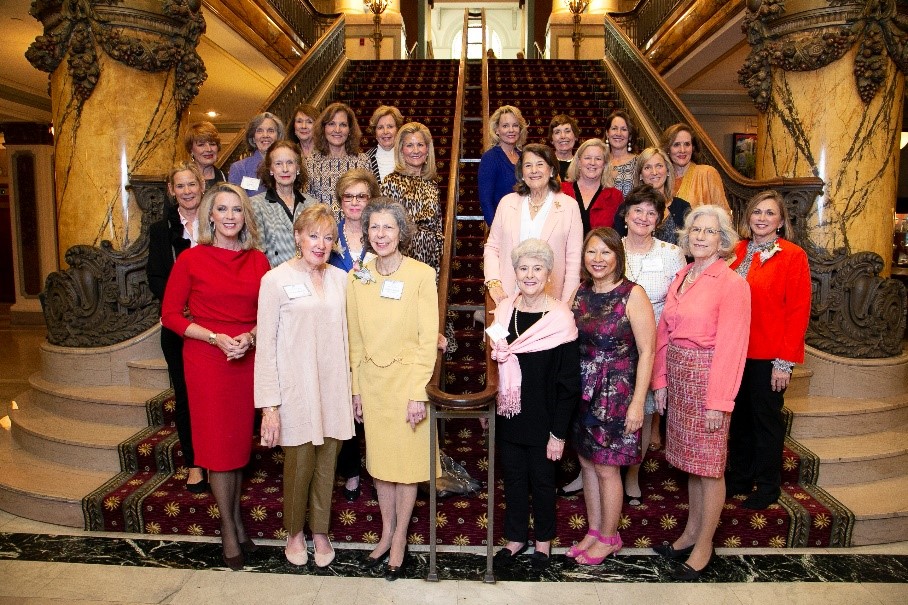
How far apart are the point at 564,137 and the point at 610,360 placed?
1714 mm

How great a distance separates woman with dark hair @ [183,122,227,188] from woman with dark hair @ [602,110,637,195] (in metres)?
2.33

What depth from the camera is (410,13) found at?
57.3 ft

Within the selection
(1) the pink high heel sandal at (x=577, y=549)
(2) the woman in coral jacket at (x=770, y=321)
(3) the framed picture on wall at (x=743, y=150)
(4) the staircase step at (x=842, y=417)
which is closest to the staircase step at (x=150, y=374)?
(1) the pink high heel sandal at (x=577, y=549)

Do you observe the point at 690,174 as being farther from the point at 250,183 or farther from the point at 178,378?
the point at 178,378

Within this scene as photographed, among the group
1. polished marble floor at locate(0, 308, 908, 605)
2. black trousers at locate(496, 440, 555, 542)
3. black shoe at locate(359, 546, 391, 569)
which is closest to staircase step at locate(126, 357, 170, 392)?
polished marble floor at locate(0, 308, 908, 605)

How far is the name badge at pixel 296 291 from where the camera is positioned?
2.71 m

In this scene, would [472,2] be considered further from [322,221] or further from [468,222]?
[322,221]

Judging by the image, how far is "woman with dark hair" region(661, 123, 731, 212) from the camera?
382 cm

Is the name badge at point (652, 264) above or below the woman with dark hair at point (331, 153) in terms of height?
below

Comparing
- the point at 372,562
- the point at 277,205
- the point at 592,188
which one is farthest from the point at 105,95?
the point at 372,562

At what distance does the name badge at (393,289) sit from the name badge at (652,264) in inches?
45.6

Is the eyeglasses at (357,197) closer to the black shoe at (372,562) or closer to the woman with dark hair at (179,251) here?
the woman with dark hair at (179,251)

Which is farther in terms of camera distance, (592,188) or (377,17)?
(377,17)

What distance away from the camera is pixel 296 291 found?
272 centimetres
